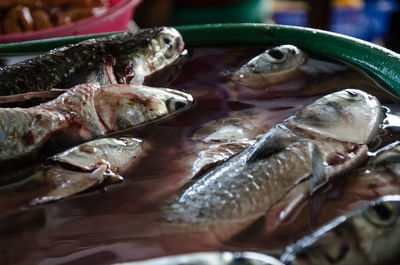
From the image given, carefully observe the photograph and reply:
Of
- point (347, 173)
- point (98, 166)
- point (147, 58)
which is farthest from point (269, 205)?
point (147, 58)

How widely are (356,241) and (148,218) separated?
12.4 inches

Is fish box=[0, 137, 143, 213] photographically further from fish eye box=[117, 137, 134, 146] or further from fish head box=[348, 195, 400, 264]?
fish head box=[348, 195, 400, 264]

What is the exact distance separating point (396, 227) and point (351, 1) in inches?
125

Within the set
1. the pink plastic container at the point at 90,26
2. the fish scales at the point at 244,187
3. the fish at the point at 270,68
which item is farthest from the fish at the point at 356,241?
the pink plastic container at the point at 90,26

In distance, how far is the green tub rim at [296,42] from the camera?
1222mm

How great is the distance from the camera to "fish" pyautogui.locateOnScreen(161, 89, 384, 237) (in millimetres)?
759

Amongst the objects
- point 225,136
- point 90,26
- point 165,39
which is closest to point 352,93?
point 225,136

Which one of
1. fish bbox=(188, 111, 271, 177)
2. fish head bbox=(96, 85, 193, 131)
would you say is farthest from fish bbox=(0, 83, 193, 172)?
fish bbox=(188, 111, 271, 177)

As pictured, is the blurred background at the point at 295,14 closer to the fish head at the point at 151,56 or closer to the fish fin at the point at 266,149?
the fish head at the point at 151,56

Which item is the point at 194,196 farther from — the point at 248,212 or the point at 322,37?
the point at 322,37

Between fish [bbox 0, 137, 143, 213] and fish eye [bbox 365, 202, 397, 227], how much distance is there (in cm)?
43

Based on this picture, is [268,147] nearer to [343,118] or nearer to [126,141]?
[343,118]

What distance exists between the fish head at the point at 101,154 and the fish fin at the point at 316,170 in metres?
0.34

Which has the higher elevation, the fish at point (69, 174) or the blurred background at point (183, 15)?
the fish at point (69, 174)
